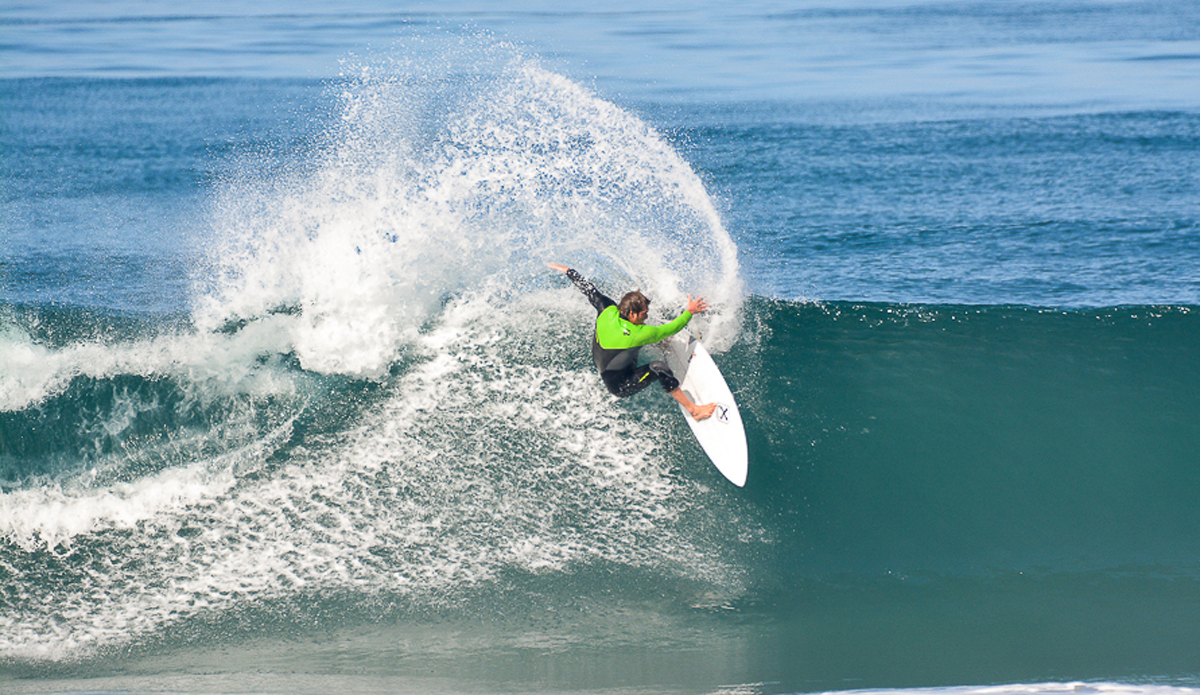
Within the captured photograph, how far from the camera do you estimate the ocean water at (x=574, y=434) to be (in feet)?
21.8

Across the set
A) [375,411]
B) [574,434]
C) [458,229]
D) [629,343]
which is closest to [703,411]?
[629,343]

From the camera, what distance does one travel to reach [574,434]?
824 cm

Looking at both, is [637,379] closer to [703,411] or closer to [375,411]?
[703,411]

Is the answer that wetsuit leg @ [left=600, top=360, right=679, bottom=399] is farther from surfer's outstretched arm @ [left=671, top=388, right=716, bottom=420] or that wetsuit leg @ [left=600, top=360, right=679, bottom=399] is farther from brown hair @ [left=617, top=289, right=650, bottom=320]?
brown hair @ [left=617, top=289, right=650, bottom=320]

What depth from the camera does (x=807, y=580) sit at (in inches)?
286

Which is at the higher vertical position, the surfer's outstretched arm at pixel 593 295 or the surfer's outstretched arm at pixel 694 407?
the surfer's outstretched arm at pixel 593 295

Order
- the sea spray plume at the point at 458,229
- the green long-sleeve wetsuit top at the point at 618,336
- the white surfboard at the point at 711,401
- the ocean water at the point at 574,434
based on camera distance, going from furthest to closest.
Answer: the sea spray plume at the point at 458,229 → the white surfboard at the point at 711,401 → the green long-sleeve wetsuit top at the point at 618,336 → the ocean water at the point at 574,434

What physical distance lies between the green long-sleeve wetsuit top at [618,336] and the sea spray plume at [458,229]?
77.1 inches

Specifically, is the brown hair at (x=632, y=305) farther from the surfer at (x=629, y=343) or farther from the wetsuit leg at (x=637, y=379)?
the wetsuit leg at (x=637, y=379)

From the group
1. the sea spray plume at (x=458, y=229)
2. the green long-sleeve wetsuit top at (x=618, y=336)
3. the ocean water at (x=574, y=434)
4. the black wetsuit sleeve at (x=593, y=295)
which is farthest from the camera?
the sea spray plume at (x=458, y=229)

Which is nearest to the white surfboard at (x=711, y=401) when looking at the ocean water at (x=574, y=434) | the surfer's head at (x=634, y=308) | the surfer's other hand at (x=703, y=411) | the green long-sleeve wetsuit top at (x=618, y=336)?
the surfer's other hand at (x=703, y=411)

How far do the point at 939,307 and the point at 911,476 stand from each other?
2.79m

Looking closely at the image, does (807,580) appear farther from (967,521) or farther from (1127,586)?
(1127,586)

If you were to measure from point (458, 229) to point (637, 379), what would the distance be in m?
3.38
